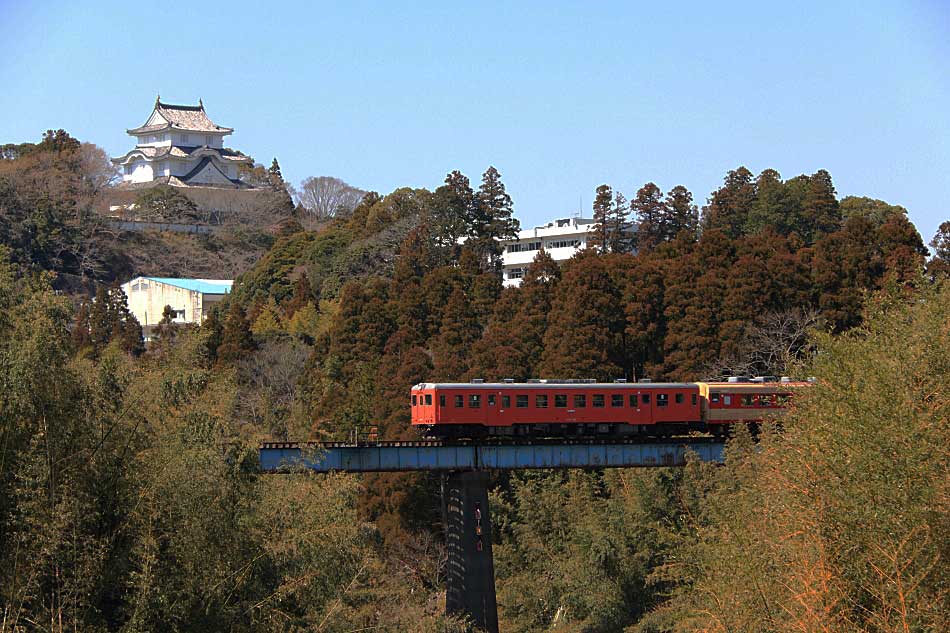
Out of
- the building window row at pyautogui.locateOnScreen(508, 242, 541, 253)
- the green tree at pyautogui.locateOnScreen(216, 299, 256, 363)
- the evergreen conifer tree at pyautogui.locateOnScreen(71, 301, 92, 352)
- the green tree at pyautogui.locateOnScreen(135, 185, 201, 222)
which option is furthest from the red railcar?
the green tree at pyautogui.locateOnScreen(135, 185, 201, 222)

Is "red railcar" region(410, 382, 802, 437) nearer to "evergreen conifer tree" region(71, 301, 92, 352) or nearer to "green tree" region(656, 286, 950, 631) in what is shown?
"green tree" region(656, 286, 950, 631)

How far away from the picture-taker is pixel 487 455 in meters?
27.2

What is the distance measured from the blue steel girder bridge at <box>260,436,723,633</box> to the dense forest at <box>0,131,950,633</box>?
2.89 ft

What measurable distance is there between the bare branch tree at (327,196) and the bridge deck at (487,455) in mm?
50408

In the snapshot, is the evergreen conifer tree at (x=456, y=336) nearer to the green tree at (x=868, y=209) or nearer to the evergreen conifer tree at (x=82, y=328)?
the evergreen conifer tree at (x=82, y=328)

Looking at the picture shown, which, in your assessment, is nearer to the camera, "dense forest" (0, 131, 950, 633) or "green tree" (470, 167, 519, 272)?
"dense forest" (0, 131, 950, 633)

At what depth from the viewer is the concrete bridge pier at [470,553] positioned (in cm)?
2612

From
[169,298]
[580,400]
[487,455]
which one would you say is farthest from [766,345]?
[169,298]

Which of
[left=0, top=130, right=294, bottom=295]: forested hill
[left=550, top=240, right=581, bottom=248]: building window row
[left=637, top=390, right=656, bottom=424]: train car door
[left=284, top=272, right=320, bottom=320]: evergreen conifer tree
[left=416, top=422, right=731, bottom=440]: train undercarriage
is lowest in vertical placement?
[left=416, top=422, right=731, bottom=440]: train undercarriage

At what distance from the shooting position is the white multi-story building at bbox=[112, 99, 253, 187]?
268ft

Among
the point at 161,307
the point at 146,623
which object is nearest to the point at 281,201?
the point at 161,307

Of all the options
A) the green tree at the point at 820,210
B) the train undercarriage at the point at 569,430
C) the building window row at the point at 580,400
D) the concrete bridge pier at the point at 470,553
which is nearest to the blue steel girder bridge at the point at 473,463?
the concrete bridge pier at the point at 470,553

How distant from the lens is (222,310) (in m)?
51.5

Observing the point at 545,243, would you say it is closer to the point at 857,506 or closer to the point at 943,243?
the point at 943,243
